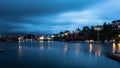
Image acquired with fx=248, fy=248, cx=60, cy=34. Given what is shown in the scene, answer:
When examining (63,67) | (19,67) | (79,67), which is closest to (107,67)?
(79,67)

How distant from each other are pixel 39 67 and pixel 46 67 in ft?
3.62

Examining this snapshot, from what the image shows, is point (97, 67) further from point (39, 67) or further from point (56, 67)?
point (39, 67)

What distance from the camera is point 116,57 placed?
145 feet

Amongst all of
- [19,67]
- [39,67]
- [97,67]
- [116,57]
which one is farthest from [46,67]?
[116,57]

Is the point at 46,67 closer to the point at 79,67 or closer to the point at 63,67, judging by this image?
the point at 63,67

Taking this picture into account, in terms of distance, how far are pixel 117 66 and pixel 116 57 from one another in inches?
294

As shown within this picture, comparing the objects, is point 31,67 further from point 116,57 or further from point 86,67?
point 116,57

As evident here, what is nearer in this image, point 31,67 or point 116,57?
point 31,67

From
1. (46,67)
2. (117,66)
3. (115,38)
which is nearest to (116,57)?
(117,66)

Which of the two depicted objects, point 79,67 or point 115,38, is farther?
point 115,38

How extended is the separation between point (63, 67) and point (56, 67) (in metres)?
1.09

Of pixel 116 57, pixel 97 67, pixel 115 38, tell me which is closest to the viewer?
pixel 97 67

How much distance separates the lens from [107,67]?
36406 millimetres

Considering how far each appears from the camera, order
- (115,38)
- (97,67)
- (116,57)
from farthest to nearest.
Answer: (115,38) < (116,57) < (97,67)
